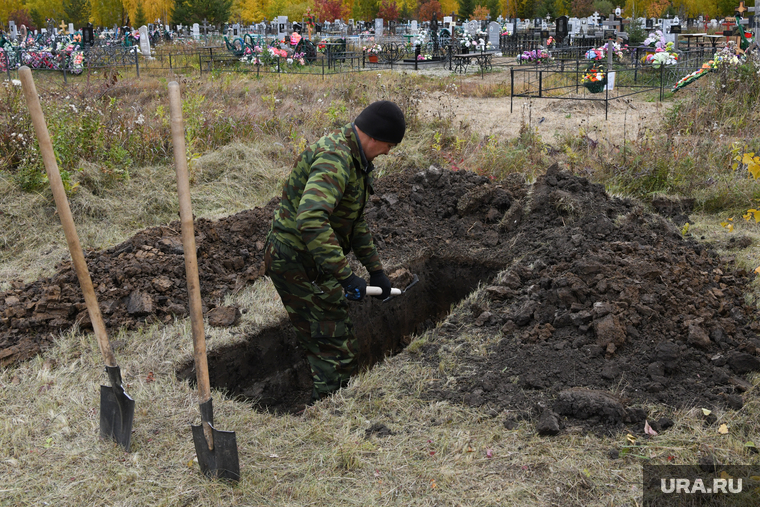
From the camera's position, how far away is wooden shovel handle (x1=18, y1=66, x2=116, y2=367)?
2.57m

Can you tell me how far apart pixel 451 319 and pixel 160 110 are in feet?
17.7

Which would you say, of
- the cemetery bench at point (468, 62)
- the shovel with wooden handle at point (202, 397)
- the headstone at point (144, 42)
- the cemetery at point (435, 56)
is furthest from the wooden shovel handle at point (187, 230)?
the headstone at point (144, 42)

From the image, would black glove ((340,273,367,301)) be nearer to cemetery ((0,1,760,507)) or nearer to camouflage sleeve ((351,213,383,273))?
camouflage sleeve ((351,213,383,273))

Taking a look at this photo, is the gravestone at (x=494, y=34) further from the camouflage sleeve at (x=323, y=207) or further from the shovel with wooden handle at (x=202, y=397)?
the shovel with wooden handle at (x=202, y=397)

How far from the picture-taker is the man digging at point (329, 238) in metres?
3.11

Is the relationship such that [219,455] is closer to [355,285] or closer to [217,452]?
[217,452]

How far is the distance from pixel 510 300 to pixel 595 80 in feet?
35.5

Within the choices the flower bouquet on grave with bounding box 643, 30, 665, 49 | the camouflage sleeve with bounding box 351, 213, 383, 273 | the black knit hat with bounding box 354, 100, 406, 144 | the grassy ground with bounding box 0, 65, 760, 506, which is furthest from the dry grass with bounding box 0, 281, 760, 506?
the flower bouquet on grave with bounding box 643, 30, 665, 49

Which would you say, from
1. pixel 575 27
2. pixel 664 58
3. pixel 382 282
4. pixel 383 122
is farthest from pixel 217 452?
pixel 575 27

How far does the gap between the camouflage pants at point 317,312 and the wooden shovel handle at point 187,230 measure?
1.02 m

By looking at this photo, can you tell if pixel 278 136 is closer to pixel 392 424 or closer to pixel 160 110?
pixel 160 110

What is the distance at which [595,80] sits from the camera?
13555mm

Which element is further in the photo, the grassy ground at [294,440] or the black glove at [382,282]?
the black glove at [382,282]

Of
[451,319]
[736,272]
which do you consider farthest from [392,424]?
[736,272]
